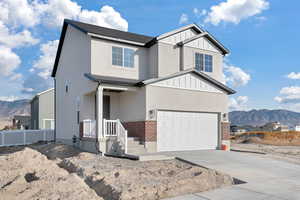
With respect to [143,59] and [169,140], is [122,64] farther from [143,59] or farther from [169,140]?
[169,140]

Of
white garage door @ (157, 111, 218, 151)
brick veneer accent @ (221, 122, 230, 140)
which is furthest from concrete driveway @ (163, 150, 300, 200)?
brick veneer accent @ (221, 122, 230, 140)

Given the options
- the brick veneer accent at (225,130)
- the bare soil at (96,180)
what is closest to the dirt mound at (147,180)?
the bare soil at (96,180)

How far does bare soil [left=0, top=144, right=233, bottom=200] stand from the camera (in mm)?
5832

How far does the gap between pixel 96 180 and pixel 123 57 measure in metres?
9.26

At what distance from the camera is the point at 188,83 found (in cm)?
1426

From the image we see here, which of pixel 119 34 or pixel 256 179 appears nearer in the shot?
pixel 256 179

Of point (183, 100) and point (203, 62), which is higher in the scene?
point (203, 62)

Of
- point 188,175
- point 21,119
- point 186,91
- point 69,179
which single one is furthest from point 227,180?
point 21,119

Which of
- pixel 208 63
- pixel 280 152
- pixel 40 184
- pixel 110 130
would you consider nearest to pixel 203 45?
pixel 208 63

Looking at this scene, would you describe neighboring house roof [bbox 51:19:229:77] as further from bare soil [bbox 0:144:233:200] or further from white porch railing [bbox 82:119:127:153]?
bare soil [bbox 0:144:233:200]

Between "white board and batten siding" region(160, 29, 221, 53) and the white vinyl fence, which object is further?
the white vinyl fence

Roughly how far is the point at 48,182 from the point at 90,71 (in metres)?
8.58

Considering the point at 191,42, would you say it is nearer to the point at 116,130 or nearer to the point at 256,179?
the point at 116,130

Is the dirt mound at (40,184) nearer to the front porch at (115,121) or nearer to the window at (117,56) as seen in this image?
the front porch at (115,121)
